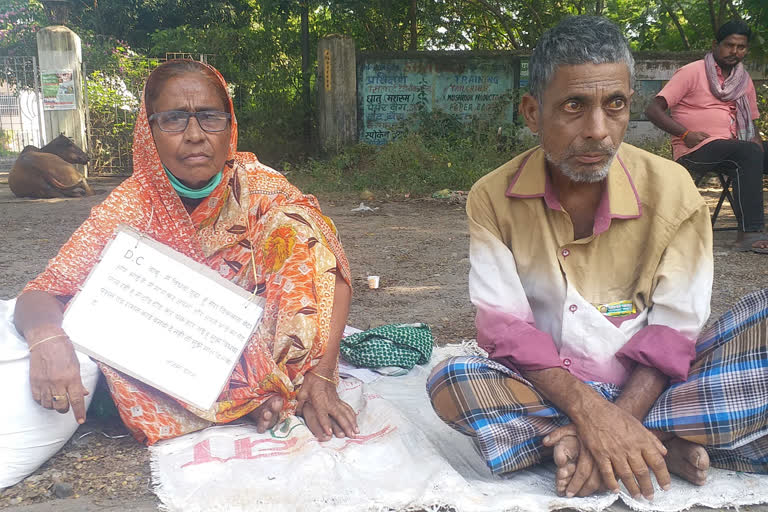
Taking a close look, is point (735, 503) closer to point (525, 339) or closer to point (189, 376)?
point (525, 339)

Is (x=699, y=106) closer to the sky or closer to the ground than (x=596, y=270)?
closer to the sky

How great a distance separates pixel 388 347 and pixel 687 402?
1.37 metres

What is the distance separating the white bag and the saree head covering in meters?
0.22

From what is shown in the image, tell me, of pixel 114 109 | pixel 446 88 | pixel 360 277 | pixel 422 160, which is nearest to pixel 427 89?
pixel 446 88

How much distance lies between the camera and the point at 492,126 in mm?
10297

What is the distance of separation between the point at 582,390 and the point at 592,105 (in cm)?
81

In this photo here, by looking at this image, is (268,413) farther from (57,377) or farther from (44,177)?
(44,177)

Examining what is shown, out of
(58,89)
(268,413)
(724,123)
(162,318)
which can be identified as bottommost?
(268,413)

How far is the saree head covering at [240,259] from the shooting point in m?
2.32

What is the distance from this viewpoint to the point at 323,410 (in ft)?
7.76

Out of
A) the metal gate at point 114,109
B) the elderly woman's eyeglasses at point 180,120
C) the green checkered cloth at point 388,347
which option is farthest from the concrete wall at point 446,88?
the elderly woman's eyeglasses at point 180,120

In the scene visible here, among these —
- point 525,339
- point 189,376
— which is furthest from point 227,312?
point 525,339

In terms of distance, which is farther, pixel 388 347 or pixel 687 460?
pixel 388 347

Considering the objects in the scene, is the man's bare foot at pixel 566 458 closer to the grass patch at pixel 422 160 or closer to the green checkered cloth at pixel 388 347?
the green checkered cloth at pixel 388 347
